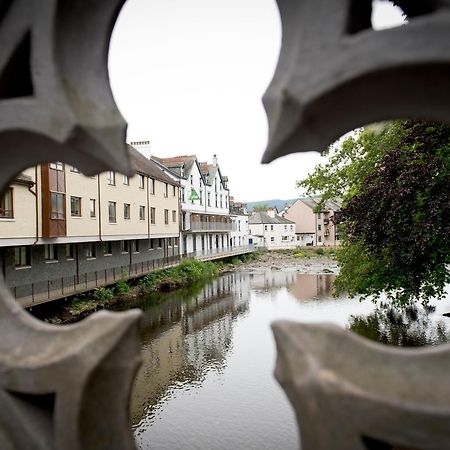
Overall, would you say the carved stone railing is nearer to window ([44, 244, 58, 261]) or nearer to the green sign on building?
window ([44, 244, 58, 261])

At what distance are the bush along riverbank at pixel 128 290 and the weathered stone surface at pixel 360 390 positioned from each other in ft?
57.9

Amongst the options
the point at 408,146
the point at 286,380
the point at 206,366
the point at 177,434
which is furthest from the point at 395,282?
the point at 286,380

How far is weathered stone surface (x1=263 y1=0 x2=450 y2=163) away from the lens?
188 centimetres

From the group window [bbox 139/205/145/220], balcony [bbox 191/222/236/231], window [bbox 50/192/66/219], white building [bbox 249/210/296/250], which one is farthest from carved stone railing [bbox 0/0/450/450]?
white building [bbox 249/210/296/250]

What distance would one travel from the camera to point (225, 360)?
1448 centimetres

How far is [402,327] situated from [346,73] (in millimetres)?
16824

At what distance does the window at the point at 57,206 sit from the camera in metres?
20.2

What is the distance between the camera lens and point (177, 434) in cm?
956

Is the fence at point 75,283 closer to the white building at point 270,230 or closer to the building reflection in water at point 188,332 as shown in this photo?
the building reflection in water at point 188,332

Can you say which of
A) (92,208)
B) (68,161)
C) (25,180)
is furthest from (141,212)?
(68,161)

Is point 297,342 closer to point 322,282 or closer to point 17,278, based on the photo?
point 17,278

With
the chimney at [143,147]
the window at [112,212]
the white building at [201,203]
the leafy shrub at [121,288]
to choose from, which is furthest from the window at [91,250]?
the white building at [201,203]

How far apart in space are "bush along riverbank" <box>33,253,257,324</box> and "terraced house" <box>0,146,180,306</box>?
2.07 feet

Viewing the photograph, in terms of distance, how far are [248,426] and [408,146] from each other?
27.4ft
